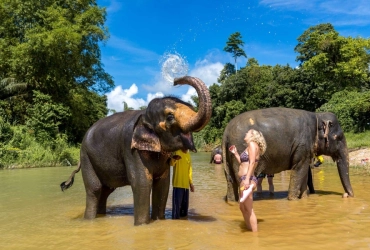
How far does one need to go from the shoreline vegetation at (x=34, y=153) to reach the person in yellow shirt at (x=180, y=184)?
15.3 m

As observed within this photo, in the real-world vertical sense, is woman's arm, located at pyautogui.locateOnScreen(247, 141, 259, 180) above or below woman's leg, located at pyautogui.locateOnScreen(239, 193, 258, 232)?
above

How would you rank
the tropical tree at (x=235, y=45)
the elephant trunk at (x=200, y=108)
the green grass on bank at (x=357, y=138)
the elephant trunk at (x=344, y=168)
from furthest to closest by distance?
the tropical tree at (x=235, y=45) → the green grass on bank at (x=357, y=138) → the elephant trunk at (x=344, y=168) → the elephant trunk at (x=200, y=108)

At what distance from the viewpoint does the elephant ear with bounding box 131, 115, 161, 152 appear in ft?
17.6

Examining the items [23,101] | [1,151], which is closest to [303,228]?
[1,151]

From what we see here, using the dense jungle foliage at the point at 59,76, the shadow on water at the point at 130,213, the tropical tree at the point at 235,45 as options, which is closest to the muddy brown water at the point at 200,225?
the shadow on water at the point at 130,213

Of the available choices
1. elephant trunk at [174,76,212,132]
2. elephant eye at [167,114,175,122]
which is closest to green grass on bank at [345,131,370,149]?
elephant eye at [167,114,175,122]

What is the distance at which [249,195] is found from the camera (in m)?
5.21

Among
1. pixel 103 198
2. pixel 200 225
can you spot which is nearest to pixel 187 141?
pixel 200 225

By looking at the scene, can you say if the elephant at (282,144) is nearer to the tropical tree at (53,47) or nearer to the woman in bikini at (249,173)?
the woman in bikini at (249,173)

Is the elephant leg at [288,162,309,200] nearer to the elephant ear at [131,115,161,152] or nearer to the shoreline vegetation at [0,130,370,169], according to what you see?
the elephant ear at [131,115,161,152]

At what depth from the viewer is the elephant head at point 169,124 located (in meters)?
4.94

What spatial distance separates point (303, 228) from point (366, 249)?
119 cm

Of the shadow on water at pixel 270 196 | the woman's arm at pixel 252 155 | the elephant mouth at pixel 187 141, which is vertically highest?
the elephant mouth at pixel 187 141

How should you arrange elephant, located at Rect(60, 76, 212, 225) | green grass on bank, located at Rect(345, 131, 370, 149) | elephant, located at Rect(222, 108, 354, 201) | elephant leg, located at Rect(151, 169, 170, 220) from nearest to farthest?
elephant, located at Rect(60, 76, 212, 225), elephant leg, located at Rect(151, 169, 170, 220), elephant, located at Rect(222, 108, 354, 201), green grass on bank, located at Rect(345, 131, 370, 149)
